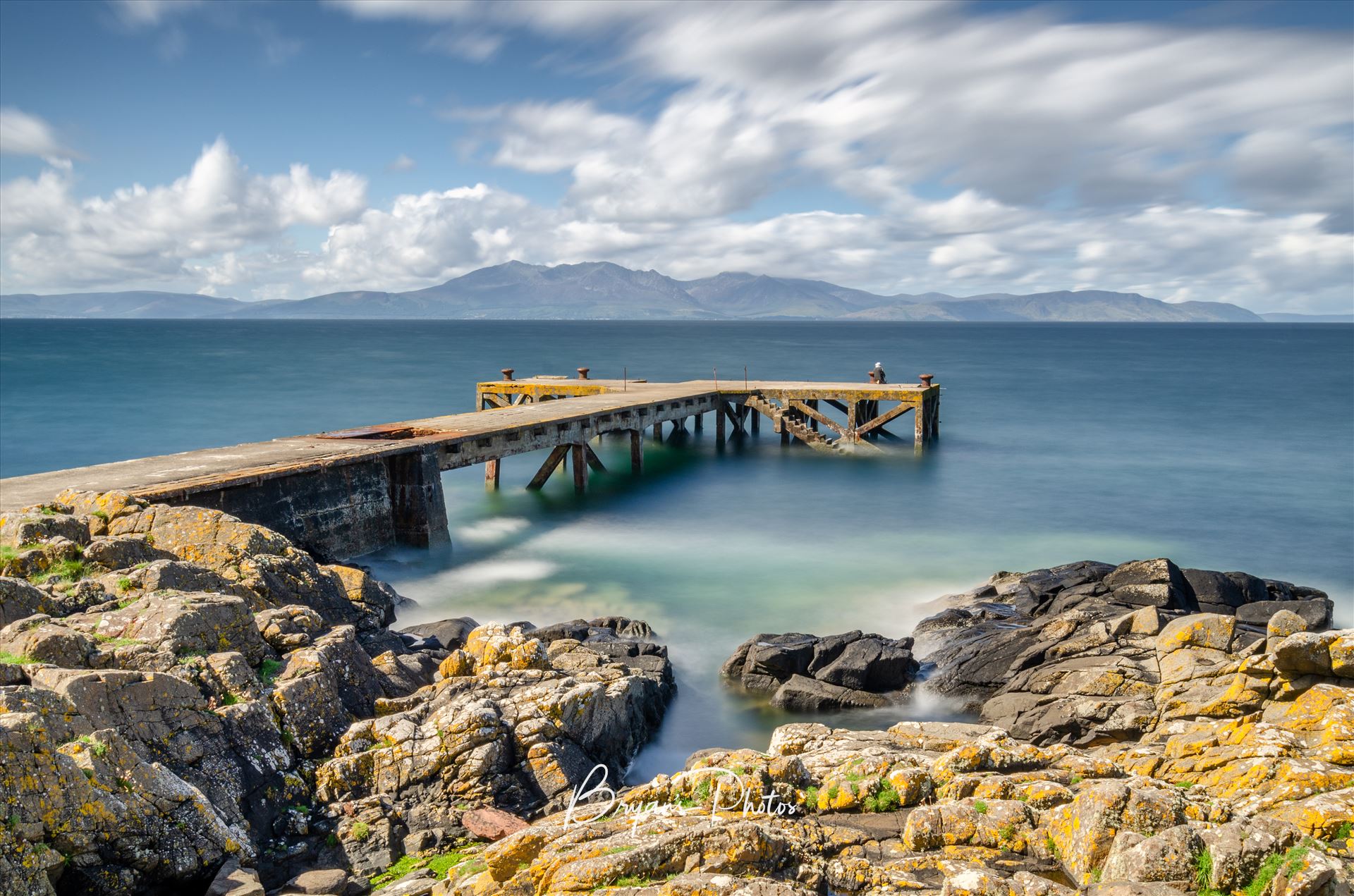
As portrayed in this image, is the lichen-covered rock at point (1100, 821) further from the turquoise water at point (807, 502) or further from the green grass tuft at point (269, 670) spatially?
the green grass tuft at point (269, 670)

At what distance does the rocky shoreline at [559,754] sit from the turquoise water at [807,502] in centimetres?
224

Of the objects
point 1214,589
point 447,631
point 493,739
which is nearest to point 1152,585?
point 1214,589

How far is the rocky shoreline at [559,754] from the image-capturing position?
495 cm

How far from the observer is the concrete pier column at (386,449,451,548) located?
17.8 m

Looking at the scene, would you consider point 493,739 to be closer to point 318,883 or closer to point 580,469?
point 318,883

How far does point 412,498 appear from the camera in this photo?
58.6 feet

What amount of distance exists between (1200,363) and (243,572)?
95.5 m

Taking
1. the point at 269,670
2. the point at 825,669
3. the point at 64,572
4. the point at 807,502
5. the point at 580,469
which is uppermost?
the point at 64,572

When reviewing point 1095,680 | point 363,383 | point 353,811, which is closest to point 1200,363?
point 363,383

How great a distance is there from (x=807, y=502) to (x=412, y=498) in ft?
36.7

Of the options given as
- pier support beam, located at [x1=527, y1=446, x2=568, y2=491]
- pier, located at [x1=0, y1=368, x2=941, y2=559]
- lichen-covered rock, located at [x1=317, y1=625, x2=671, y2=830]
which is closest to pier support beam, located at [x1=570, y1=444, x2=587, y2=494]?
pier, located at [x1=0, y1=368, x2=941, y2=559]

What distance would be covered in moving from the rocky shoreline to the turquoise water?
224 centimetres

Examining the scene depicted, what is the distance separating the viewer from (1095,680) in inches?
387

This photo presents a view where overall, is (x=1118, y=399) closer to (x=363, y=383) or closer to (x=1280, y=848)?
(x=363, y=383)
